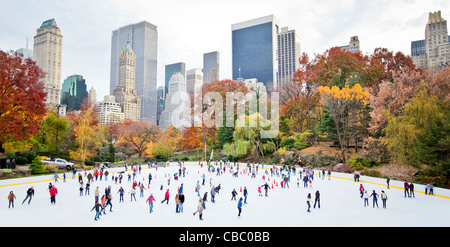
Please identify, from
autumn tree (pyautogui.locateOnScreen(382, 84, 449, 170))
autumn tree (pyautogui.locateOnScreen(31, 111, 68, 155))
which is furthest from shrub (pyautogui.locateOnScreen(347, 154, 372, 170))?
autumn tree (pyautogui.locateOnScreen(31, 111, 68, 155))

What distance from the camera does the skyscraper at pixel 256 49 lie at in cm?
17850

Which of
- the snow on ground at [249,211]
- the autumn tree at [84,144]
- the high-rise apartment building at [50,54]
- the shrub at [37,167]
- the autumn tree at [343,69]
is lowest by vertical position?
the snow on ground at [249,211]

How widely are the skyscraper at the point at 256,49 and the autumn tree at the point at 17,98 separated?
158898 millimetres

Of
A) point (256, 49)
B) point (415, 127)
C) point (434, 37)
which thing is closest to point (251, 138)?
point (415, 127)

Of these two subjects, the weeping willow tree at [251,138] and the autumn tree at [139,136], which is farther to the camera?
the autumn tree at [139,136]

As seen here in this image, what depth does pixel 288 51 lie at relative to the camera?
188 m

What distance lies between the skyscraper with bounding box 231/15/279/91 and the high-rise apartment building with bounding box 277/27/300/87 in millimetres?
5451

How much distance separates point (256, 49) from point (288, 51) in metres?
24.7

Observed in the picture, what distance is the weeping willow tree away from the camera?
4097cm

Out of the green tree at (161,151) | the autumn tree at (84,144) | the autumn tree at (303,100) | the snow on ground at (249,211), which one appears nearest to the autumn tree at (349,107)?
the autumn tree at (303,100)

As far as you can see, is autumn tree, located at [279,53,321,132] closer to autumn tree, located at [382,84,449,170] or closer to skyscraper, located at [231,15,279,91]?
autumn tree, located at [382,84,449,170]

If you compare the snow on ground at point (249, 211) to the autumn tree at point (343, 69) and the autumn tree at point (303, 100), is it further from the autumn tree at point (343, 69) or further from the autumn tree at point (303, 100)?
the autumn tree at point (303, 100)

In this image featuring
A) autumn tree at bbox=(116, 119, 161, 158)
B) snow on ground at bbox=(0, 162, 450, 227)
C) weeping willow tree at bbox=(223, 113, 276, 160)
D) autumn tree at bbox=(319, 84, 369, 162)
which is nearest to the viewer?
snow on ground at bbox=(0, 162, 450, 227)
